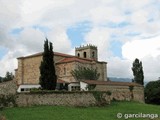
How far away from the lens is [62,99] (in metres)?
46.3

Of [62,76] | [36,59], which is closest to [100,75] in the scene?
[62,76]

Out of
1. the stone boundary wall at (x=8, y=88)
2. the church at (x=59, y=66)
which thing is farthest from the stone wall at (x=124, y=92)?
the stone boundary wall at (x=8, y=88)

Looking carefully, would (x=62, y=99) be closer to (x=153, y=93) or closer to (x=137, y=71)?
(x=153, y=93)

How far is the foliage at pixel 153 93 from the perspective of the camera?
74562mm

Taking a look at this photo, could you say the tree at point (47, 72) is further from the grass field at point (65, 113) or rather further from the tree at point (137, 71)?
the tree at point (137, 71)

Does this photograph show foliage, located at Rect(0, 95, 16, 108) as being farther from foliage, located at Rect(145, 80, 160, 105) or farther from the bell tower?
the bell tower

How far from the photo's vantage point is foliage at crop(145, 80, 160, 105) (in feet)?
A: 245

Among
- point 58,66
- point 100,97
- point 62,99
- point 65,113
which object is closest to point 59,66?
point 58,66

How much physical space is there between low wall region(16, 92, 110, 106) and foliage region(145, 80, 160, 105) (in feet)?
87.0

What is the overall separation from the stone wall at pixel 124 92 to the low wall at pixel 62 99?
6.26 m

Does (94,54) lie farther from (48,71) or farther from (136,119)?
(136,119)

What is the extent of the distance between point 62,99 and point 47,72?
943cm

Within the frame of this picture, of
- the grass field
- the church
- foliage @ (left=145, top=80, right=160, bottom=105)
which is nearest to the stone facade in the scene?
the church

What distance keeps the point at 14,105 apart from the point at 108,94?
1546 cm
